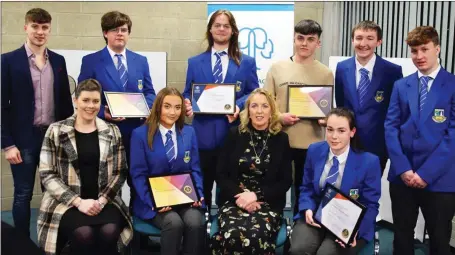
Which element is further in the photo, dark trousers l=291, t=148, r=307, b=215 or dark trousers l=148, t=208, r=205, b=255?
dark trousers l=291, t=148, r=307, b=215

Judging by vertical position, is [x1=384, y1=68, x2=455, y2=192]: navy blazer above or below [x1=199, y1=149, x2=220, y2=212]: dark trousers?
above

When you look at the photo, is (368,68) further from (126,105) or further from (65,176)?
(65,176)

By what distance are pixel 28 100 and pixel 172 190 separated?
1196 mm

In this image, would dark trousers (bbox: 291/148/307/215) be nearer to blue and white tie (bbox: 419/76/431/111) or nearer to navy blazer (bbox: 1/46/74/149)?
blue and white tie (bbox: 419/76/431/111)

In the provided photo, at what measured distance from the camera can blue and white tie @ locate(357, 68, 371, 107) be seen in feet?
11.0

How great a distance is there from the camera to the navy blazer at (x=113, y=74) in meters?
3.50

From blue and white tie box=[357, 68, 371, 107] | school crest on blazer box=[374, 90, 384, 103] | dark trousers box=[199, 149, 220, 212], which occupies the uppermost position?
blue and white tie box=[357, 68, 371, 107]

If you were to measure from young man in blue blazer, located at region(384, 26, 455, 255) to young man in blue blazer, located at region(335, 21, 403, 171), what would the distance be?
9.1 inches

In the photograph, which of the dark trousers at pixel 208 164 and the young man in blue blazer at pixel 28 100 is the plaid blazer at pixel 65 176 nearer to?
the young man in blue blazer at pixel 28 100

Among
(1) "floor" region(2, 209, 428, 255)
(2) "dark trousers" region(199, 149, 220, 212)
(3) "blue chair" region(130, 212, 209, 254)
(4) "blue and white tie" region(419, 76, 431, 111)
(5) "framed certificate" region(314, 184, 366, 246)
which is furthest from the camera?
(1) "floor" region(2, 209, 428, 255)

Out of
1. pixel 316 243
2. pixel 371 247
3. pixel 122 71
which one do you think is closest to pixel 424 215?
pixel 371 247

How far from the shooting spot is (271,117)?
3.38 m

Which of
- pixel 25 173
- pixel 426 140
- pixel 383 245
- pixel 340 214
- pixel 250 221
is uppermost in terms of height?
pixel 426 140

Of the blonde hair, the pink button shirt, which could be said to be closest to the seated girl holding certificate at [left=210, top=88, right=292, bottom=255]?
the blonde hair
